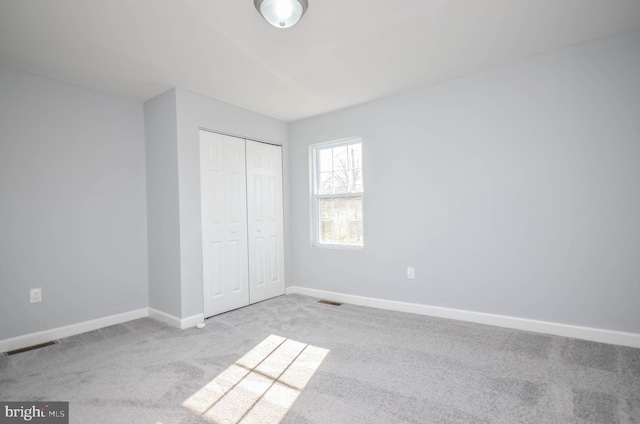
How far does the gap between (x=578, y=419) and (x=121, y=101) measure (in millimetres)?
4652

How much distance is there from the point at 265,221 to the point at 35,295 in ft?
7.84

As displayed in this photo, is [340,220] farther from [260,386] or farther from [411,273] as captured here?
[260,386]

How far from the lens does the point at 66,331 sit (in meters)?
3.07

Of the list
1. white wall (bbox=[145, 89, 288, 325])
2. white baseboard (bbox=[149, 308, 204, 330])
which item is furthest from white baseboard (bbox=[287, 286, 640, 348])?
white wall (bbox=[145, 89, 288, 325])

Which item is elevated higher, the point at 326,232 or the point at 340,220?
the point at 340,220

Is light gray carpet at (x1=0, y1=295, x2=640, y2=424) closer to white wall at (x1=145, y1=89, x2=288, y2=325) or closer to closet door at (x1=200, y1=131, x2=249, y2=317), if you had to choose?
white wall at (x1=145, y1=89, x2=288, y2=325)

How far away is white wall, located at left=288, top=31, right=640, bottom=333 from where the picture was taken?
2.56 m

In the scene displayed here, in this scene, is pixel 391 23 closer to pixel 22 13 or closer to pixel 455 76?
pixel 455 76

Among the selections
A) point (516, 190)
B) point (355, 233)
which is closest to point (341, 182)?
point (355, 233)

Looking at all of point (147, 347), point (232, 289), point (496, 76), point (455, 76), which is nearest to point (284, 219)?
point (232, 289)

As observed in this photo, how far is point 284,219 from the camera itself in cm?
454

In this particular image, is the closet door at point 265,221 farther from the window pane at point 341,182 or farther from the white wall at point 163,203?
the white wall at point 163,203
